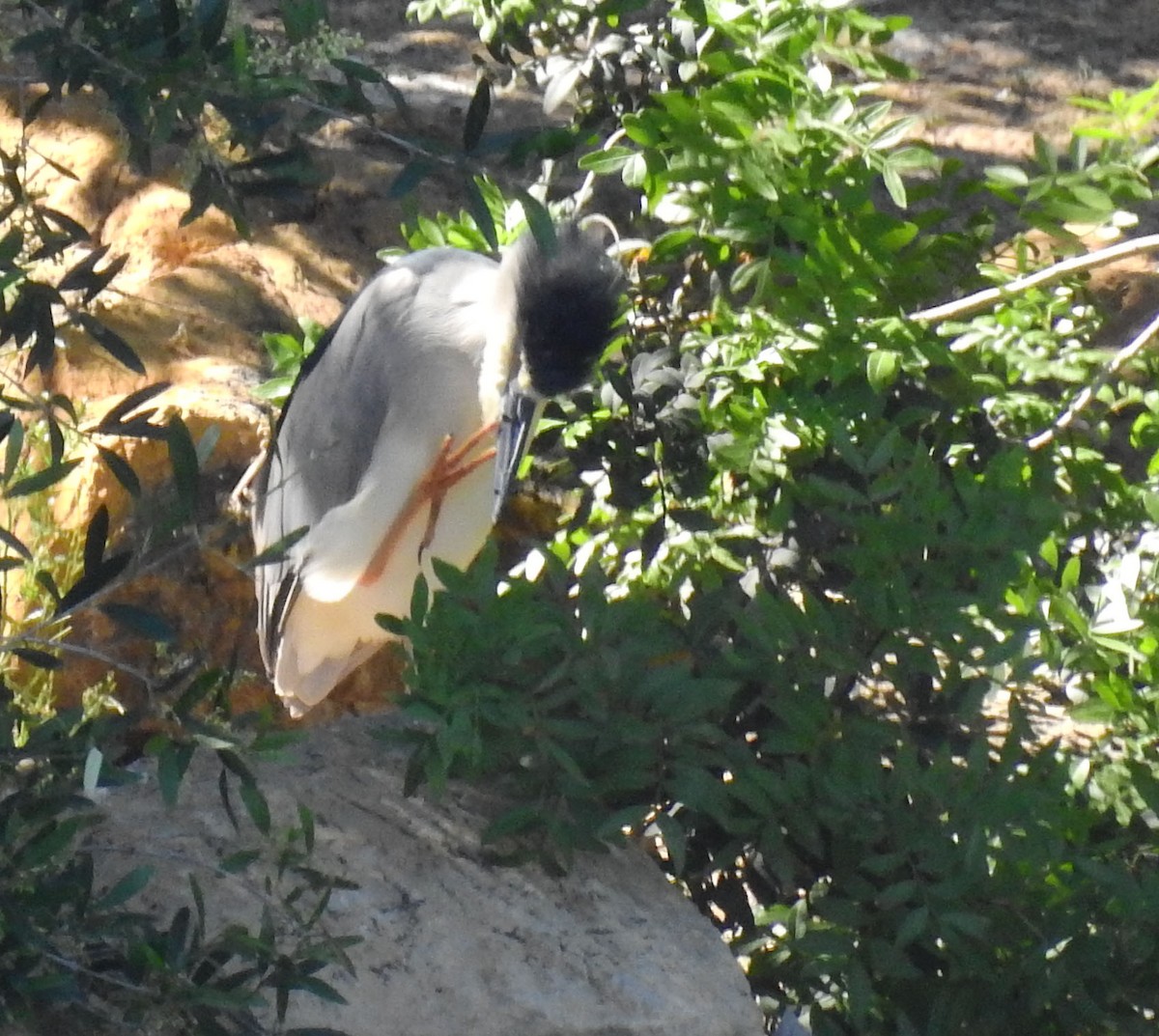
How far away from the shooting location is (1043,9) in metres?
6.00

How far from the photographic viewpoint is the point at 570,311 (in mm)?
2932

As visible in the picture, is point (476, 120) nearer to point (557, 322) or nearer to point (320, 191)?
point (557, 322)

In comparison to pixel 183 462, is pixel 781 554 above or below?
below

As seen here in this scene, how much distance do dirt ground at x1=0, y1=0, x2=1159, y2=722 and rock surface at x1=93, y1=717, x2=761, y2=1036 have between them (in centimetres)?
35

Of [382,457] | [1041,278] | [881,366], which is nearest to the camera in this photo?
[881,366]

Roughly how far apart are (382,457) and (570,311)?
70cm

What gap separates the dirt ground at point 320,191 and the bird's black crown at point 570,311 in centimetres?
40

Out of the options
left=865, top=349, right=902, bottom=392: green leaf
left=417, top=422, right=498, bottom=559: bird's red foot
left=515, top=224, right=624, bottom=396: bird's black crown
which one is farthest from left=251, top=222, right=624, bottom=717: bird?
left=865, top=349, right=902, bottom=392: green leaf

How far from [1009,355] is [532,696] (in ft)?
4.06

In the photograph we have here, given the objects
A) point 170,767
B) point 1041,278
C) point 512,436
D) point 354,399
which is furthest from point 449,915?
point 1041,278

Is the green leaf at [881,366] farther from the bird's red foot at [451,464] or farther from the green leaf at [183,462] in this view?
the green leaf at [183,462]

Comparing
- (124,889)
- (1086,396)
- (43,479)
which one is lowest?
(124,889)

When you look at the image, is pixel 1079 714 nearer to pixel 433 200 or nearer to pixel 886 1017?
pixel 886 1017

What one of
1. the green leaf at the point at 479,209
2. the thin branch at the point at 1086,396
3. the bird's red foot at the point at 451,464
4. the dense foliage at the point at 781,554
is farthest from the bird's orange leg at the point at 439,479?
the green leaf at the point at 479,209
